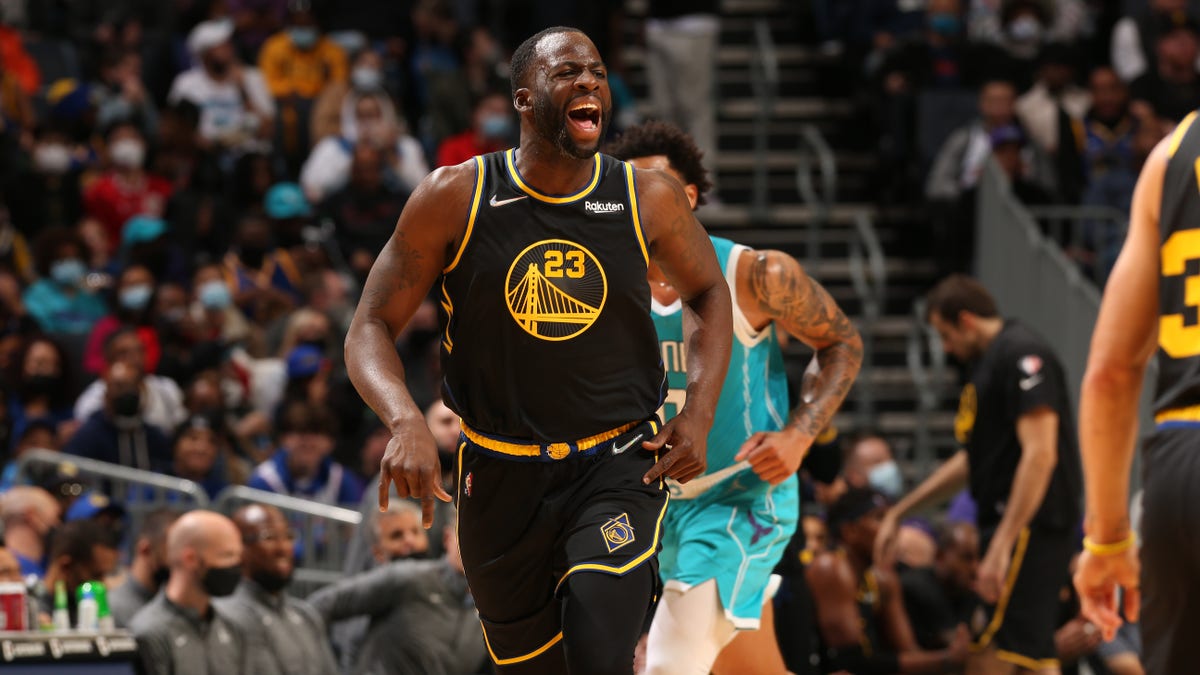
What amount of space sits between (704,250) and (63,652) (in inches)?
140

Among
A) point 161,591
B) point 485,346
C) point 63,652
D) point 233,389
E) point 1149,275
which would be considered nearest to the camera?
point 1149,275

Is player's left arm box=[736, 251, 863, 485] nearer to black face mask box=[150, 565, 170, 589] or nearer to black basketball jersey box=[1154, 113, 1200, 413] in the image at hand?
black basketball jersey box=[1154, 113, 1200, 413]

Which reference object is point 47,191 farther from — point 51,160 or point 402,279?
point 402,279

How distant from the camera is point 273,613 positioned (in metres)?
8.65

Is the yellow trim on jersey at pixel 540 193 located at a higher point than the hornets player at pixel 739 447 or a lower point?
higher

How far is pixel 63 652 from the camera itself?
7281 millimetres

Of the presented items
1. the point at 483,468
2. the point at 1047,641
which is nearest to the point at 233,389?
the point at 1047,641

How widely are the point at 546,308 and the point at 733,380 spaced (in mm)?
1400

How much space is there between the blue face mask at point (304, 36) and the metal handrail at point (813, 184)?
14.2ft

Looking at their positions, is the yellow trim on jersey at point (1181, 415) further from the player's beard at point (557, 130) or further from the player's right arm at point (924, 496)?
the player's right arm at point (924, 496)

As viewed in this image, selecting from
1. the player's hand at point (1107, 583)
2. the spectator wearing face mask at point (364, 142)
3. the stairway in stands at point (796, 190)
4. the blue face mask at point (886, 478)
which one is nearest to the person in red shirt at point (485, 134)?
the spectator wearing face mask at point (364, 142)

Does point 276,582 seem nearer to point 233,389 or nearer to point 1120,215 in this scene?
point 233,389

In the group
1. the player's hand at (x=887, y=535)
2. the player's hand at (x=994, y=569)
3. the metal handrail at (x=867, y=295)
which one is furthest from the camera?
Result: the metal handrail at (x=867, y=295)

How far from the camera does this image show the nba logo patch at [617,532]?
4.85 meters
